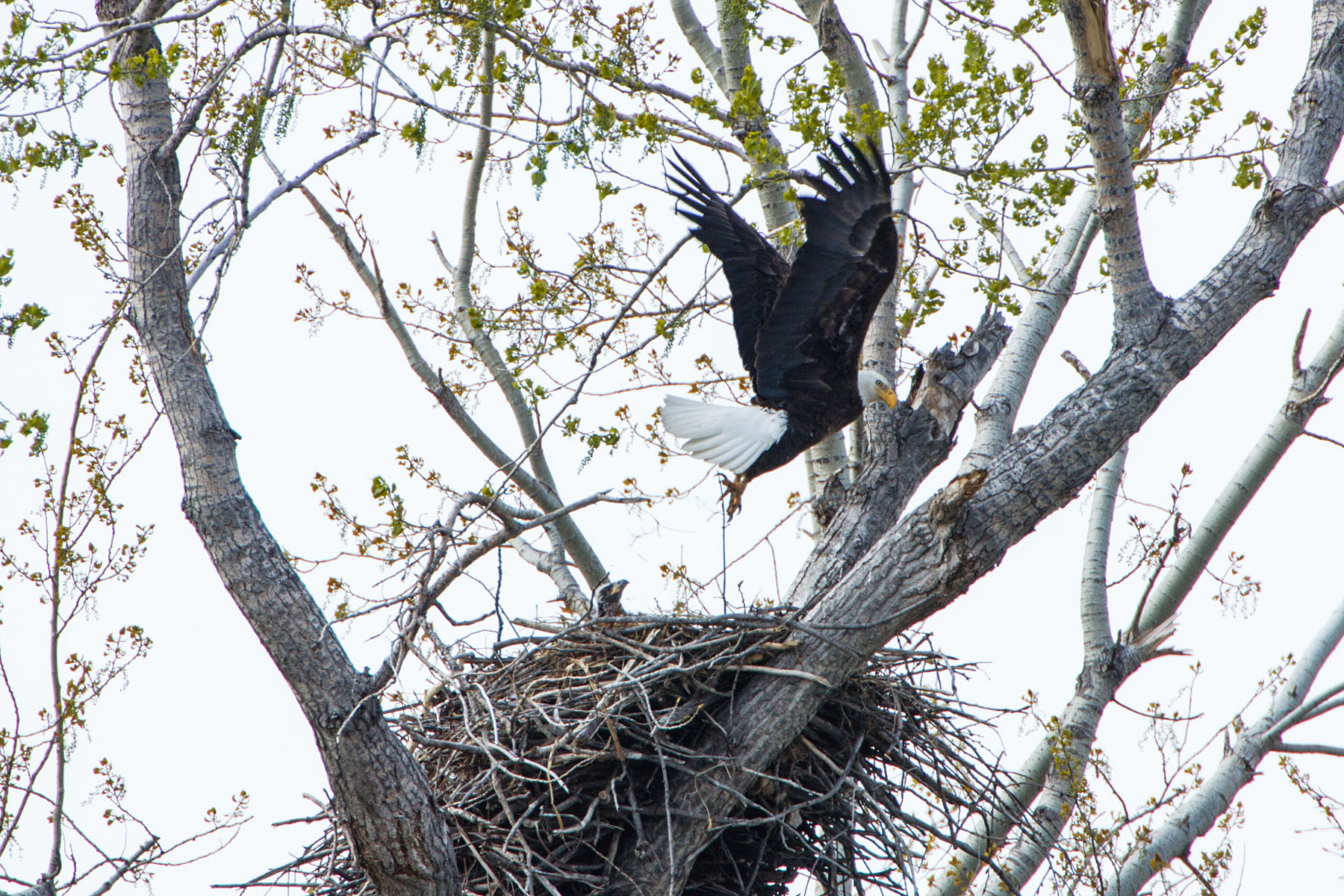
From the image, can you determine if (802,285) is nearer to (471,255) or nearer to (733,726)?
(733,726)

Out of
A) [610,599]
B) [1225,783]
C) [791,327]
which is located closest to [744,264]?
[791,327]

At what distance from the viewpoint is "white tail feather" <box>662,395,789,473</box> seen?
Result: 4812 millimetres

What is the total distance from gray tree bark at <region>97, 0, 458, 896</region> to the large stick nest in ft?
0.88

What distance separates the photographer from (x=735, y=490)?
5.01 meters

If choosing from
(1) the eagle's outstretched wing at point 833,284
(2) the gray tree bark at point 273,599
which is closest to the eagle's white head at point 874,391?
(1) the eagle's outstretched wing at point 833,284

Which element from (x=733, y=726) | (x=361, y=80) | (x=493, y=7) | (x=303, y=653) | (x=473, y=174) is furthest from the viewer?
(x=473, y=174)

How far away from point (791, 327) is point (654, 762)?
195 cm

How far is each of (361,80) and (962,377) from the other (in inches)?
89.3

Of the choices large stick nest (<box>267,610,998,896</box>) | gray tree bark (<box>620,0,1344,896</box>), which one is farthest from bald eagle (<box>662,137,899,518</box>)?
large stick nest (<box>267,610,998,896</box>)

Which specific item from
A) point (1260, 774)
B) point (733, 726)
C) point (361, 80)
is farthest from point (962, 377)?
point (1260, 774)

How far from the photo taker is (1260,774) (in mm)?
5375

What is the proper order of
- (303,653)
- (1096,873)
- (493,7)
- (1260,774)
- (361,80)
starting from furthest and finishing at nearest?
(1260,774), (1096,873), (493,7), (361,80), (303,653)

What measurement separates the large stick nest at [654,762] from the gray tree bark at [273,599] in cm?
27

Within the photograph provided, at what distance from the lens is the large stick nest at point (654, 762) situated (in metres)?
3.07
